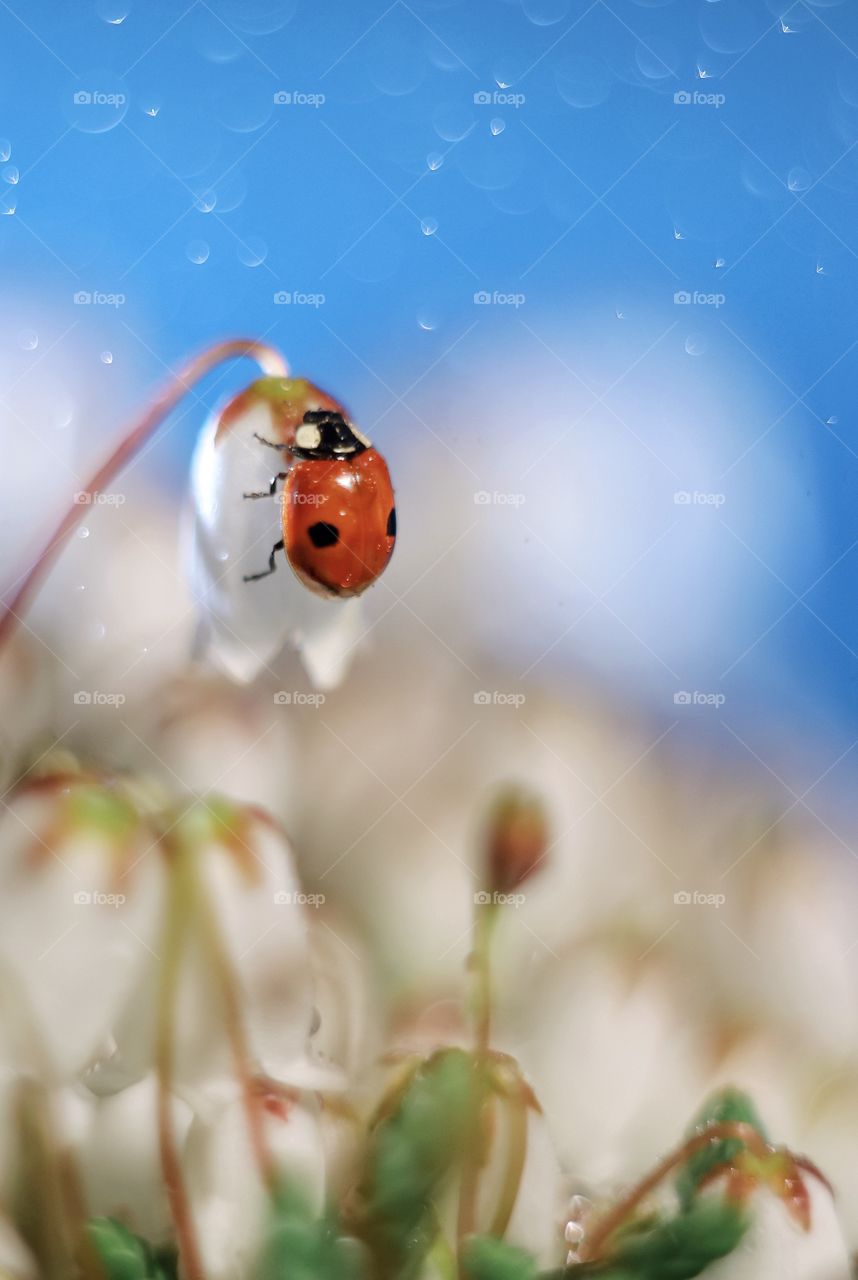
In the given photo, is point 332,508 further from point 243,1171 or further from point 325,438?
point 243,1171

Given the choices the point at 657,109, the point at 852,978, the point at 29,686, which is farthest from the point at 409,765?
the point at 657,109

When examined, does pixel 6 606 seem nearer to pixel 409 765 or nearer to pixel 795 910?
pixel 409 765

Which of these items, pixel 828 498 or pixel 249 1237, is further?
pixel 828 498
